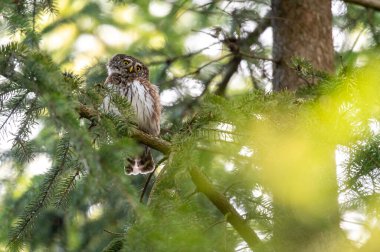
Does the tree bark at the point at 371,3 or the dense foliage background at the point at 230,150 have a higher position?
the tree bark at the point at 371,3

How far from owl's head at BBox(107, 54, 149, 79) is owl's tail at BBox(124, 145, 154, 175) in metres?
0.61

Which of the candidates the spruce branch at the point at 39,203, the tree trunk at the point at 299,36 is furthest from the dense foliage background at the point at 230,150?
the tree trunk at the point at 299,36

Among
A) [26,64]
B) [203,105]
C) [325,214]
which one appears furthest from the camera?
[325,214]

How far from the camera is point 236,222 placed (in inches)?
119

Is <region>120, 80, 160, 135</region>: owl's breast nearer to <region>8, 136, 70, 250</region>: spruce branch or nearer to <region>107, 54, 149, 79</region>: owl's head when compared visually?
<region>107, 54, 149, 79</region>: owl's head

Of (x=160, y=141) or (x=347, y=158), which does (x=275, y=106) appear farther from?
(x=160, y=141)

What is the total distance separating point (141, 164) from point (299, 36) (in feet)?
4.35

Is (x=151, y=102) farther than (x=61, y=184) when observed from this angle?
Yes

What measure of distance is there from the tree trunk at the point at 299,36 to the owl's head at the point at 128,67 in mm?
974

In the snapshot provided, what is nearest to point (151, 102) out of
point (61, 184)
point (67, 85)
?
point (61, 184)

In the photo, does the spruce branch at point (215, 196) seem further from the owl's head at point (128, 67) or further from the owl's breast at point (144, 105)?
the owl's head at point (128, 67)

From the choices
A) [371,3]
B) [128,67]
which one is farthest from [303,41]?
[128,67]

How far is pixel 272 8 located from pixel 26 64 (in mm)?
2798

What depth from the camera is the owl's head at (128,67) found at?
4738 millimetres
